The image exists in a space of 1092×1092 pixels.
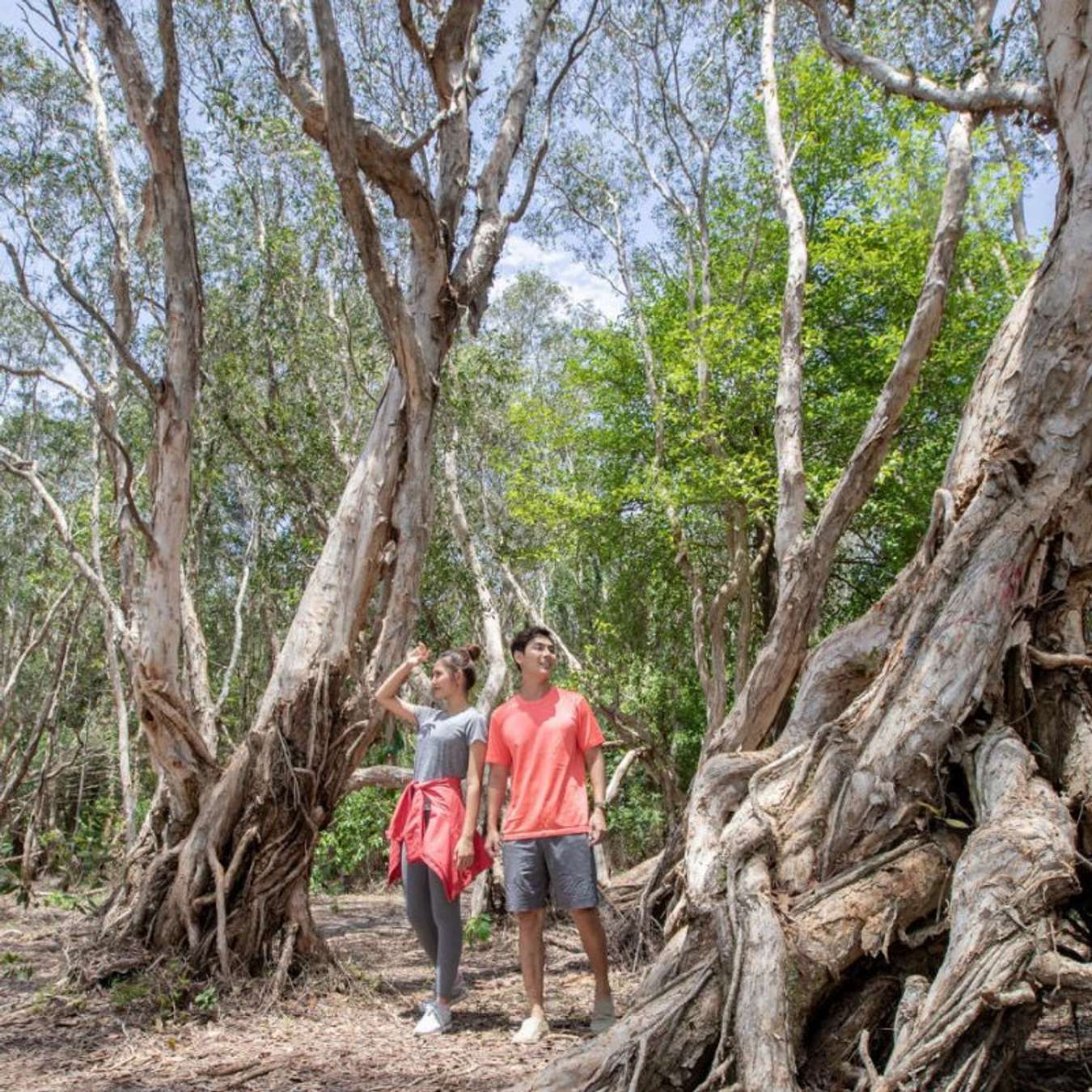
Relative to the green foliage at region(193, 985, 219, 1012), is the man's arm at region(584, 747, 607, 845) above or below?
above

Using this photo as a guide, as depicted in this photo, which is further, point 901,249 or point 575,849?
point 901,249

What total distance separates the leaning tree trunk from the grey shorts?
42 centimetres

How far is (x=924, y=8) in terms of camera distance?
8305 millimetres

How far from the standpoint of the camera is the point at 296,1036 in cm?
449

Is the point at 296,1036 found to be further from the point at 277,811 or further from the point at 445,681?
the point at 445,681

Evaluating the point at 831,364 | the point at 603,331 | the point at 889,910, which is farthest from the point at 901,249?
the point at 889,910

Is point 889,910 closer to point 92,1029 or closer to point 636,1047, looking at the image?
point 636,1047

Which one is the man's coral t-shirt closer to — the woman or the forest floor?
the woman

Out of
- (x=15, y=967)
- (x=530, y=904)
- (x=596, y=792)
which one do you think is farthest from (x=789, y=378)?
(x=15, y=967)

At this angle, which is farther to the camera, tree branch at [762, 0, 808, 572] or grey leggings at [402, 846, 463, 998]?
tree branch at [762, 0, 808, 572]

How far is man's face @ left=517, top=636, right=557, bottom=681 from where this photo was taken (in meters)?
4.45

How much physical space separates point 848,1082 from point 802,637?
11.5 ft

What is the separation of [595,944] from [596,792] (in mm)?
613

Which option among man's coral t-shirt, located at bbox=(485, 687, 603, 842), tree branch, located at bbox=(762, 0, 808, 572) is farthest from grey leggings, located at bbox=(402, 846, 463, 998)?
tree branch, located at bbox=(762, 0, 808, 572)
